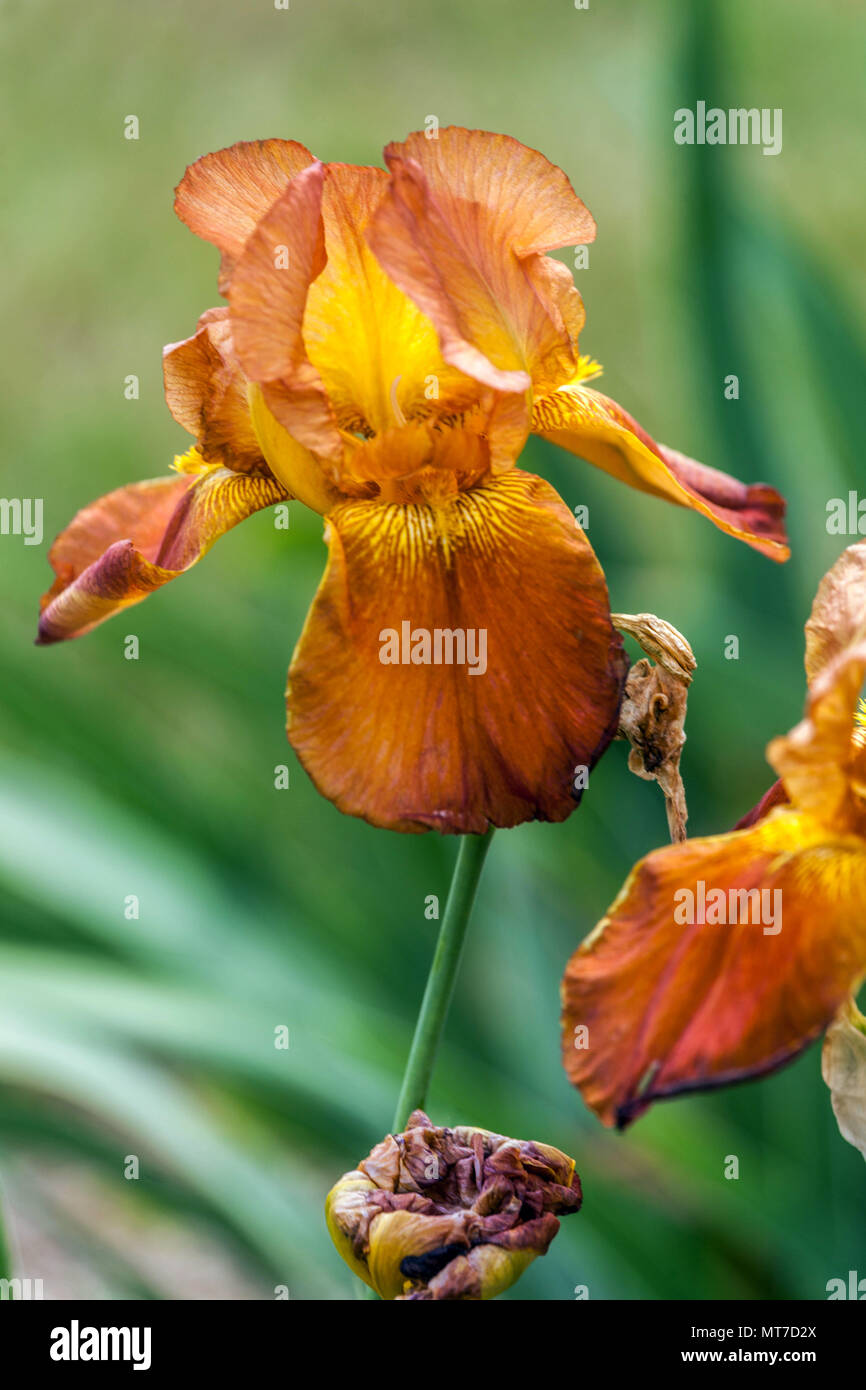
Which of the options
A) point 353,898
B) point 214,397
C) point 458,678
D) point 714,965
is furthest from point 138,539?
point 353,898

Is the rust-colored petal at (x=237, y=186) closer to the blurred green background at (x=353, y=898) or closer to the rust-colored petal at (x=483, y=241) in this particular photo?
the rust-colored petal at (x=483, y=241)

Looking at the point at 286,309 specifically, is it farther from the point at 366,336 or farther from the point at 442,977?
the point at 442,977

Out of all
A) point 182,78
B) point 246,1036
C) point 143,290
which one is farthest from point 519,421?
point 182,78

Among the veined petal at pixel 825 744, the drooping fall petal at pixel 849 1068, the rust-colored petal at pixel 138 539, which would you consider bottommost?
the drooping fall petal at pixel 849 1068

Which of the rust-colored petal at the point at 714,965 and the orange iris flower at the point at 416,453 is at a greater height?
the orange iris flower at the point at 416,453

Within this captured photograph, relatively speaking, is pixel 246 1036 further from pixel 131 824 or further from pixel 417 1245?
pixel 417 1245

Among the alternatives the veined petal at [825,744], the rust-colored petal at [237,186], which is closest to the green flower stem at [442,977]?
the veined petal at [825,744]

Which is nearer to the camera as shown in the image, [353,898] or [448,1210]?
[448,1210]
